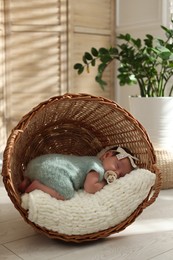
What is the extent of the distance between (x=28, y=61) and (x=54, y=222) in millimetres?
1658

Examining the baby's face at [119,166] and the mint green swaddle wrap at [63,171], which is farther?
the baby's face at [119,166]

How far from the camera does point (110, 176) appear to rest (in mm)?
1279

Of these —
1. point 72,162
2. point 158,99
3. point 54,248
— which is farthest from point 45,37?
point 54,248

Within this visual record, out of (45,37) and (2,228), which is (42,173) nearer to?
(2,228)

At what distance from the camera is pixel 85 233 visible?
3.51ft

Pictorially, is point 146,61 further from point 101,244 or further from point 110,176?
point 101,244

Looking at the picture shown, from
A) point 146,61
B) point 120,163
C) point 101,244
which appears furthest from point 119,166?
point 146,61

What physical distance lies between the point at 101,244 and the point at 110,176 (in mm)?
261

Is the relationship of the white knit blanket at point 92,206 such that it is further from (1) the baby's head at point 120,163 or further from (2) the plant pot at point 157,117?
(2) the plant pot at point 157,117

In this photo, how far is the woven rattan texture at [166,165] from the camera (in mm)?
1731

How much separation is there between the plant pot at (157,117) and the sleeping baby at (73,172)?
459 millimetres

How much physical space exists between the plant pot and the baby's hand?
0.57 metres

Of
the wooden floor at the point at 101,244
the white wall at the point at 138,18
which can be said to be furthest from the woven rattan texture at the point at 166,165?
the white wall at the point at 138,18

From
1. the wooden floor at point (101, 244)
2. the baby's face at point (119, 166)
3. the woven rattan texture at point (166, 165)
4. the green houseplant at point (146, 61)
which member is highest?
the green houseplant at point (146, 61)
